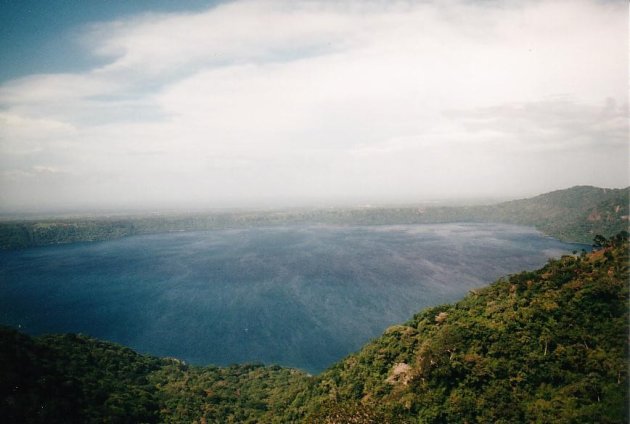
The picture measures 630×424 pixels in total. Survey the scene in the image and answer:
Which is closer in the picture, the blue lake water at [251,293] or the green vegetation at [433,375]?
the green vegetation at [433,375]

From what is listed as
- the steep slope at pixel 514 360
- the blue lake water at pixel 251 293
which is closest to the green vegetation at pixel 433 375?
the steep slope at pixel 514 360

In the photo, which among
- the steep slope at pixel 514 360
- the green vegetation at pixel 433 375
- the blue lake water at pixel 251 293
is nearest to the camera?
the steep slope at pixel 514 360

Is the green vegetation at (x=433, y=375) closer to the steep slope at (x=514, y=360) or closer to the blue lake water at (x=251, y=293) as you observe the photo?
the steep slope at (x=514, y=360)

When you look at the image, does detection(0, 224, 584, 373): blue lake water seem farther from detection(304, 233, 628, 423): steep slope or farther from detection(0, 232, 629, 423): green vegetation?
detection(304, 233, 628, 423): steep slope

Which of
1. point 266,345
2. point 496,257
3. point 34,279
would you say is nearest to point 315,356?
point 266,345

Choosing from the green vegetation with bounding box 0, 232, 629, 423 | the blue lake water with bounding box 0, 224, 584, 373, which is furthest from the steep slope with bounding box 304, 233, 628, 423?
the blue lake water with bounding box 0, 224, 584, 373

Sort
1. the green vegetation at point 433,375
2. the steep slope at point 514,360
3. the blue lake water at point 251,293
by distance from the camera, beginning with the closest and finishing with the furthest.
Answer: the steep slope at point 514,360 < the green vegetation at point 433,375 < the blue lake water at point 251,293

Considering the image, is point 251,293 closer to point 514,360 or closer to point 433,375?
point 433,375

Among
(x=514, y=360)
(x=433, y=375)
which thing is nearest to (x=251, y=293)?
(x=433, y=375)
